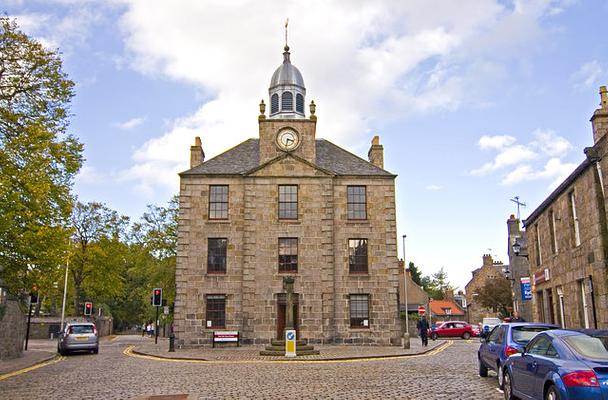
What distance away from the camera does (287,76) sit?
35.7 m

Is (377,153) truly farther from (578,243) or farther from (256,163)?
(578,243)

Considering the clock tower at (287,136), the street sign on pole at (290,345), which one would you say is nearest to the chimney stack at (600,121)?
the street sign on pole at (290,345)

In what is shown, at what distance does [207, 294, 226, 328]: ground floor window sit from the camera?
97.4 ft

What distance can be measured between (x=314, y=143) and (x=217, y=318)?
37.9ft

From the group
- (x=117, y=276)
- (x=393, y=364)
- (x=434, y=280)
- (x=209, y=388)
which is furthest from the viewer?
(x=434, y=280)

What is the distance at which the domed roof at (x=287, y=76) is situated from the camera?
35.6 m

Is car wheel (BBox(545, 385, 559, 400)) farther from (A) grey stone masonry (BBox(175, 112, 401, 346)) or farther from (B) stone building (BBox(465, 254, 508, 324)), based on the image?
(B) stone building (BBox(465, 254, 508, 324))

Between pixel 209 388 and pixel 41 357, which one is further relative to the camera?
→ pixel 41 357

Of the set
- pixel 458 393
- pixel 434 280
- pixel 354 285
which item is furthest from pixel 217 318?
pixel 434 280

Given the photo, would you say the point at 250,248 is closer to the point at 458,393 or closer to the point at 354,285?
the point at 354,285

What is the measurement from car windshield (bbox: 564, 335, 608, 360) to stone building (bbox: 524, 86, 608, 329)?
8708 mm

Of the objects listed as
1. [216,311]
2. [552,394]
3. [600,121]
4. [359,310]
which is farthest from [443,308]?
[552,394]

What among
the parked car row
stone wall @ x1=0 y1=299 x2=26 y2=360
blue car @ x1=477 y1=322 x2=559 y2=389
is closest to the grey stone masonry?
stone wall @ x1=0 y1=299 x2=26 y2=360

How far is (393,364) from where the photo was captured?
19172mm
